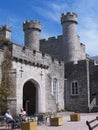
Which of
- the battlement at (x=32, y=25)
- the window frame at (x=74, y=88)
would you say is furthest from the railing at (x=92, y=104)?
the battlement at (x=32, y=25)

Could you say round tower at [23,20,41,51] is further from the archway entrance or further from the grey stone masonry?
the archway entrance

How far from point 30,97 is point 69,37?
1371cm

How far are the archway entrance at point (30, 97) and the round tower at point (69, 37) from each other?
11723 millimetres

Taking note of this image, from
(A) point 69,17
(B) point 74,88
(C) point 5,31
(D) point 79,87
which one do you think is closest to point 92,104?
(D) point 79,87

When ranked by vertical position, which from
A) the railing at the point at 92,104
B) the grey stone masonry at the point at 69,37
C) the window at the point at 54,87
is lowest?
the railing at the point at 92,104

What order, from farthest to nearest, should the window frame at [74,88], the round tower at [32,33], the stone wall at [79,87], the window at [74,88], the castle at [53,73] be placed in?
the round tower at [32,33], the window at [74,88], the window frame at [74,88], the stone wall at [79,87], the castle at [53,73]

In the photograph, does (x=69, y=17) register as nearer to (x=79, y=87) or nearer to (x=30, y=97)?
(x=79, y=87)

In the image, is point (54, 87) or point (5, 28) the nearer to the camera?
point (54, 87)

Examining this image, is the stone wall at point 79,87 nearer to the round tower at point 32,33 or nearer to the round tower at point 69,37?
the round tower at point 69,37

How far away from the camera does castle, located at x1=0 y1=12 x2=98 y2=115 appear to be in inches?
1128

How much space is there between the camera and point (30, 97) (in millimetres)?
32625

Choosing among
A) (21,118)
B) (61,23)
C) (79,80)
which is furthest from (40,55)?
(61,23)

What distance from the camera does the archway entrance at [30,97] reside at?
3200cm

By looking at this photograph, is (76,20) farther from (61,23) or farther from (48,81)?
(48,81)
